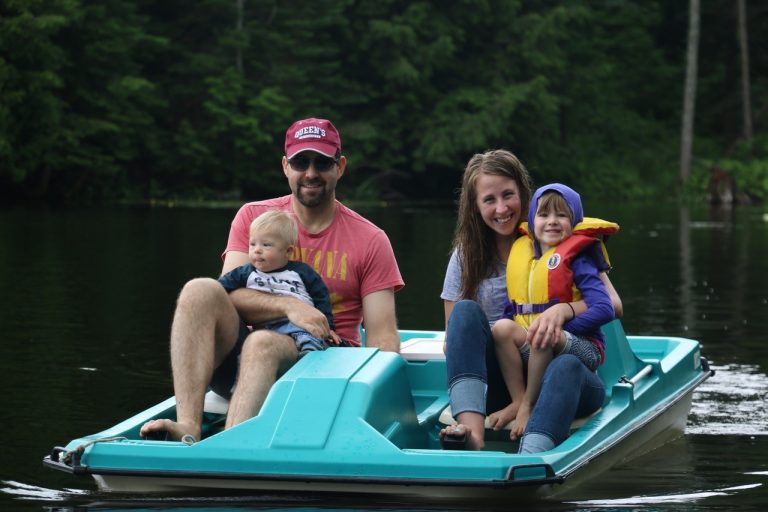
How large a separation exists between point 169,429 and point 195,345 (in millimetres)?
345

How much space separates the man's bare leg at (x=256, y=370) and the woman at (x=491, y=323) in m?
0.62

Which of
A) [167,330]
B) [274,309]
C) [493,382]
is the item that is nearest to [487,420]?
[493,382]

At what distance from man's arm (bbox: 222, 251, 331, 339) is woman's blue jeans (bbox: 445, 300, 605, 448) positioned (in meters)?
0.48

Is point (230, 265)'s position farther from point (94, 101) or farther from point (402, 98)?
point (402, 98)

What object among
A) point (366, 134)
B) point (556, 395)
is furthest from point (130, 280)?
point (366, 134)

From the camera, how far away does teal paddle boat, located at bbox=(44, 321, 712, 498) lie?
15.4ft

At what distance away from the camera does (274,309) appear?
555cm

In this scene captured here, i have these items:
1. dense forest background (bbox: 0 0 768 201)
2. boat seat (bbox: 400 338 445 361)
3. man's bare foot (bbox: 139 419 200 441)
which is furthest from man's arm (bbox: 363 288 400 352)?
dense forest background (bbox: 0 0 768 201)

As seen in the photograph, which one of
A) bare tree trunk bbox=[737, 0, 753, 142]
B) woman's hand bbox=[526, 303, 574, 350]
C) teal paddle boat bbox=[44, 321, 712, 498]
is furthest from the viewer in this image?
bare tree trunk bbox=[737, 0, 753, 142]

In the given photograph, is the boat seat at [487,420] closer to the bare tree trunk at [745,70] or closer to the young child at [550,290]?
the young child at [550,290]

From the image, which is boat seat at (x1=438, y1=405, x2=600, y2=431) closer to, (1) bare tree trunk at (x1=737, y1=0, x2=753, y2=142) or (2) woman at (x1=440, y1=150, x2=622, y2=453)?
(2) woman at (x1=440, y1=150, x2=622, y2=453)

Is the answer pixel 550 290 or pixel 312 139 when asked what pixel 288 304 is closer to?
pixel 312 139

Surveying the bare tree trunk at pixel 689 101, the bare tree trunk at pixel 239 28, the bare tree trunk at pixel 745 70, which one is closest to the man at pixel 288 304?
the bare tree trunk at pixel 239 28

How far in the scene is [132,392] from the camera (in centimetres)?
786
